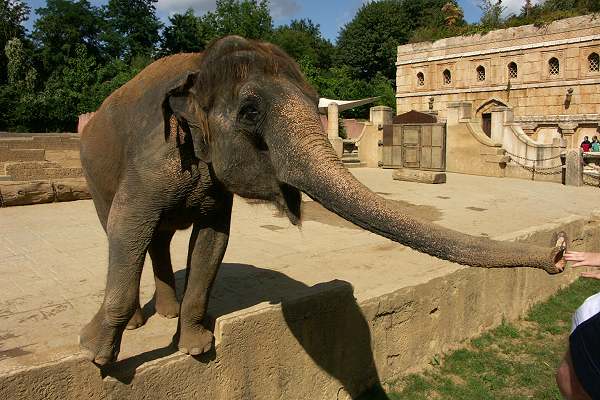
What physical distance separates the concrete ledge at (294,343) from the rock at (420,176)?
966 centimetres

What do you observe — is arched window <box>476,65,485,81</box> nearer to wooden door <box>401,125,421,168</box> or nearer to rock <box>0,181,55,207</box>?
wooden door <box>401,125,421,168</box>

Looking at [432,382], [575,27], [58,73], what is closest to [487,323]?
[432,382]

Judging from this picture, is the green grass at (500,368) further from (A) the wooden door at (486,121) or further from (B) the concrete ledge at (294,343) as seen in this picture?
(A) the wooden door at (486,121)

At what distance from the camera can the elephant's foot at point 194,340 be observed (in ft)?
9.54

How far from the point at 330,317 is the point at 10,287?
3421mm

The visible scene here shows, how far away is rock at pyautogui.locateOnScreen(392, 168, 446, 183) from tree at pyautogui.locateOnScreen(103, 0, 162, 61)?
110 ft

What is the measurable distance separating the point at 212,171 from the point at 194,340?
3.20ft

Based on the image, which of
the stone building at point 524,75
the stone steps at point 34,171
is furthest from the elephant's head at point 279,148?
the stone building at point 524,75

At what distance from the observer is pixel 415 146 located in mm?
17969

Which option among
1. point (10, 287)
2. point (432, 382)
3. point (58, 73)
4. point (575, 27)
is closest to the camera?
point (432, 382)

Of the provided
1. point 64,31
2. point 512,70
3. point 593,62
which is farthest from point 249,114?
point 64,31

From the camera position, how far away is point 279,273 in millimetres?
5707

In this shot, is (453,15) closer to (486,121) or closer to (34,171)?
(486,121)

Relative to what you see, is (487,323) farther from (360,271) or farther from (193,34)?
(193,34)
